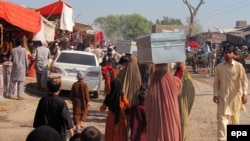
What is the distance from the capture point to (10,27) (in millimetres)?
14750

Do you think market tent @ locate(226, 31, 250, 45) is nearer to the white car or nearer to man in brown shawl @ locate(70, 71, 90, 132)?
the white car

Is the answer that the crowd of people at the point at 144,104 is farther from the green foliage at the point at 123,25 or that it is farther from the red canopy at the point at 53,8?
the green foliage at the point at 123,25

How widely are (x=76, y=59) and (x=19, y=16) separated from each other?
276cm

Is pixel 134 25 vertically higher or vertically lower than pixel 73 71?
higher

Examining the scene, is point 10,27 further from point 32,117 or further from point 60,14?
point 32,117

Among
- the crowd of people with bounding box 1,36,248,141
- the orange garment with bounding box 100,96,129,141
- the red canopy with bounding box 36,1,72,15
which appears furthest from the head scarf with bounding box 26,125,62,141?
the red canopy with bounding box 36,1,72,15

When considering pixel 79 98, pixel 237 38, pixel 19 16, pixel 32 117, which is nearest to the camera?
pixel 79 98

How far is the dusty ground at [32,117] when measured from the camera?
9289 millimetres

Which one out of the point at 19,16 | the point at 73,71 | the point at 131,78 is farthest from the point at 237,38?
the point at 131,78

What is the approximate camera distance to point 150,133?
6.13 metres

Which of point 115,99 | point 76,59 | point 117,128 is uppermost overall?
point 76,59

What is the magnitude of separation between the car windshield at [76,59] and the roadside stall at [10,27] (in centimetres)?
126

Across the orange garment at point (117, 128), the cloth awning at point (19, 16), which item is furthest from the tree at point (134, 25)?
the orange garment at point (117, 128)

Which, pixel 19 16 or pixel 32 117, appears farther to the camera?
pixel 19 16
